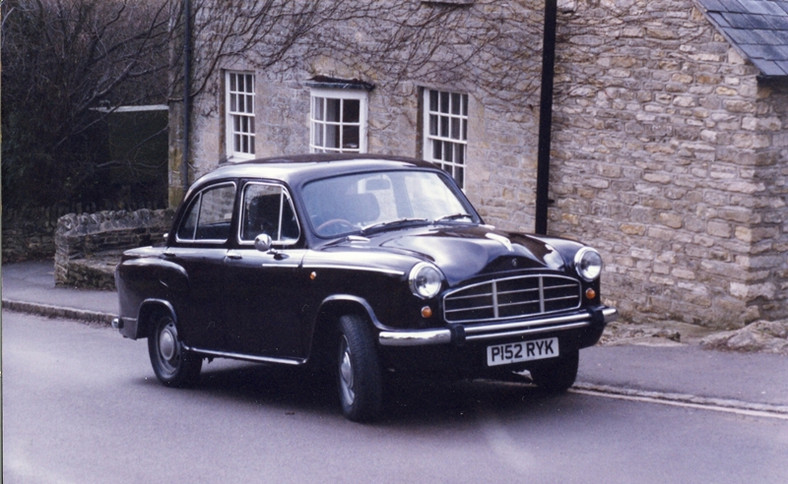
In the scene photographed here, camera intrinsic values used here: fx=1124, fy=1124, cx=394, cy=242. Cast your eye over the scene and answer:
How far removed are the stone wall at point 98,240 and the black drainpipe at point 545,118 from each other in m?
8.44

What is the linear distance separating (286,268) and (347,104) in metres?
10.5

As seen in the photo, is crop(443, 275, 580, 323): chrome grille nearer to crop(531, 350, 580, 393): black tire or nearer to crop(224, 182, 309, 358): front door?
crop(531, 350, 580, 393): black tire

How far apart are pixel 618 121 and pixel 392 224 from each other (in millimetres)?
5912

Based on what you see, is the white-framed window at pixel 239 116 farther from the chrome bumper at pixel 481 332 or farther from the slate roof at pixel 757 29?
the chrome bumper at pixel 481 332

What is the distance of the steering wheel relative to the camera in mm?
8359

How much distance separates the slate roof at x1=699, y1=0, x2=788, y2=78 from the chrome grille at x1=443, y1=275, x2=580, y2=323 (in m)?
5.10

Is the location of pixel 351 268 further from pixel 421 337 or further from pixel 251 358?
pixel 251 358

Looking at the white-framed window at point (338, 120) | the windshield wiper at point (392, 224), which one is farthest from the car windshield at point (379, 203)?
the white-framed window at point (338, 120)

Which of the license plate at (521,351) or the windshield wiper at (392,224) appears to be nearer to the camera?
the license plate at (521,351)

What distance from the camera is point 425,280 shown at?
730 cm

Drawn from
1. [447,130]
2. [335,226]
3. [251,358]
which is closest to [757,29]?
[447,130]

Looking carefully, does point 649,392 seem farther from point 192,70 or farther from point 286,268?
point 192,70

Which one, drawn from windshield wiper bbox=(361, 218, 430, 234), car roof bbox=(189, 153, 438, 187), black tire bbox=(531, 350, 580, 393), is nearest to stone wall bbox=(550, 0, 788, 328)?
black tire bbox=(531, 350, 580, 393)

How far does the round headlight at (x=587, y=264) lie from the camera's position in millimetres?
7977
